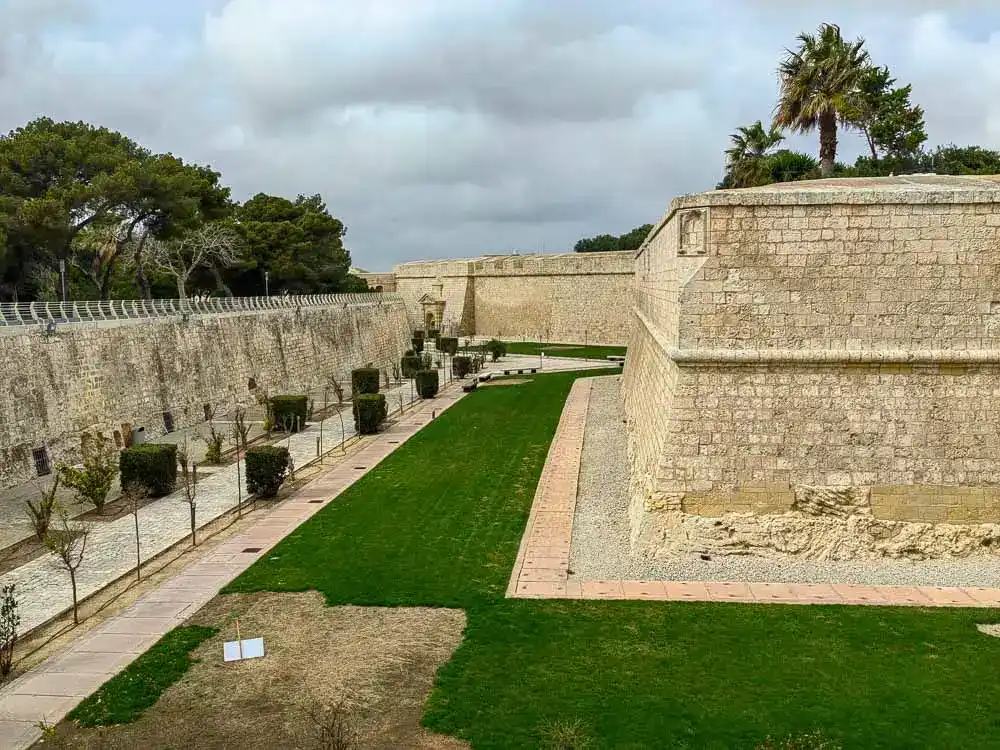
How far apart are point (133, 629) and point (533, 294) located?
1600 inches

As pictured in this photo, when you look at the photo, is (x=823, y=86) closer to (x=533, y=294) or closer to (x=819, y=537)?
(x=819, y=537)

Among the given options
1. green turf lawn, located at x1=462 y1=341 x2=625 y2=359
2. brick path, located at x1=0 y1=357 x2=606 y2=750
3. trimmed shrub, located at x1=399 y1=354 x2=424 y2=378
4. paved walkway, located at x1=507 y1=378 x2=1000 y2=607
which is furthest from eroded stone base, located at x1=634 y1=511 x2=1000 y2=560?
green turf lawn, located at x1=462 y1=341 x2=625 y2=359

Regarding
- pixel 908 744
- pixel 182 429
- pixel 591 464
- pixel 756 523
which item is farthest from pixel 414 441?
pixel 908 744

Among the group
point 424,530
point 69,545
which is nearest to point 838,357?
point 424,530

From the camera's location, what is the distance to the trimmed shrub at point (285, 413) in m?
19.3

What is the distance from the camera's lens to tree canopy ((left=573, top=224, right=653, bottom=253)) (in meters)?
67.5

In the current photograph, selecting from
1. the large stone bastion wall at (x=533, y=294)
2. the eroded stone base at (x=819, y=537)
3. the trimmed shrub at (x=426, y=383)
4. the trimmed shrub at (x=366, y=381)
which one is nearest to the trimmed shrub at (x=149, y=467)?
the eroded stone base at (x=819, y=537)

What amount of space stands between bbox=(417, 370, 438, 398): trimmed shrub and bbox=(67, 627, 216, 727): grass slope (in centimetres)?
1705

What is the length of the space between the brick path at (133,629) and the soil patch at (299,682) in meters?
0.31

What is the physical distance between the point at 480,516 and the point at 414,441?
629 cm

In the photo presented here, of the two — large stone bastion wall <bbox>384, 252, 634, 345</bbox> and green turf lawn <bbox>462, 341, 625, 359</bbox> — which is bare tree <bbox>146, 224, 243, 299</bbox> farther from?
large stone bastion wall <bbox>384, 252, 634, 345</bbox>

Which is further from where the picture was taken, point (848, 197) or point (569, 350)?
point (569, 350)

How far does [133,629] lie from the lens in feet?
25.9

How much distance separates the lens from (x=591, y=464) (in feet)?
48.7
